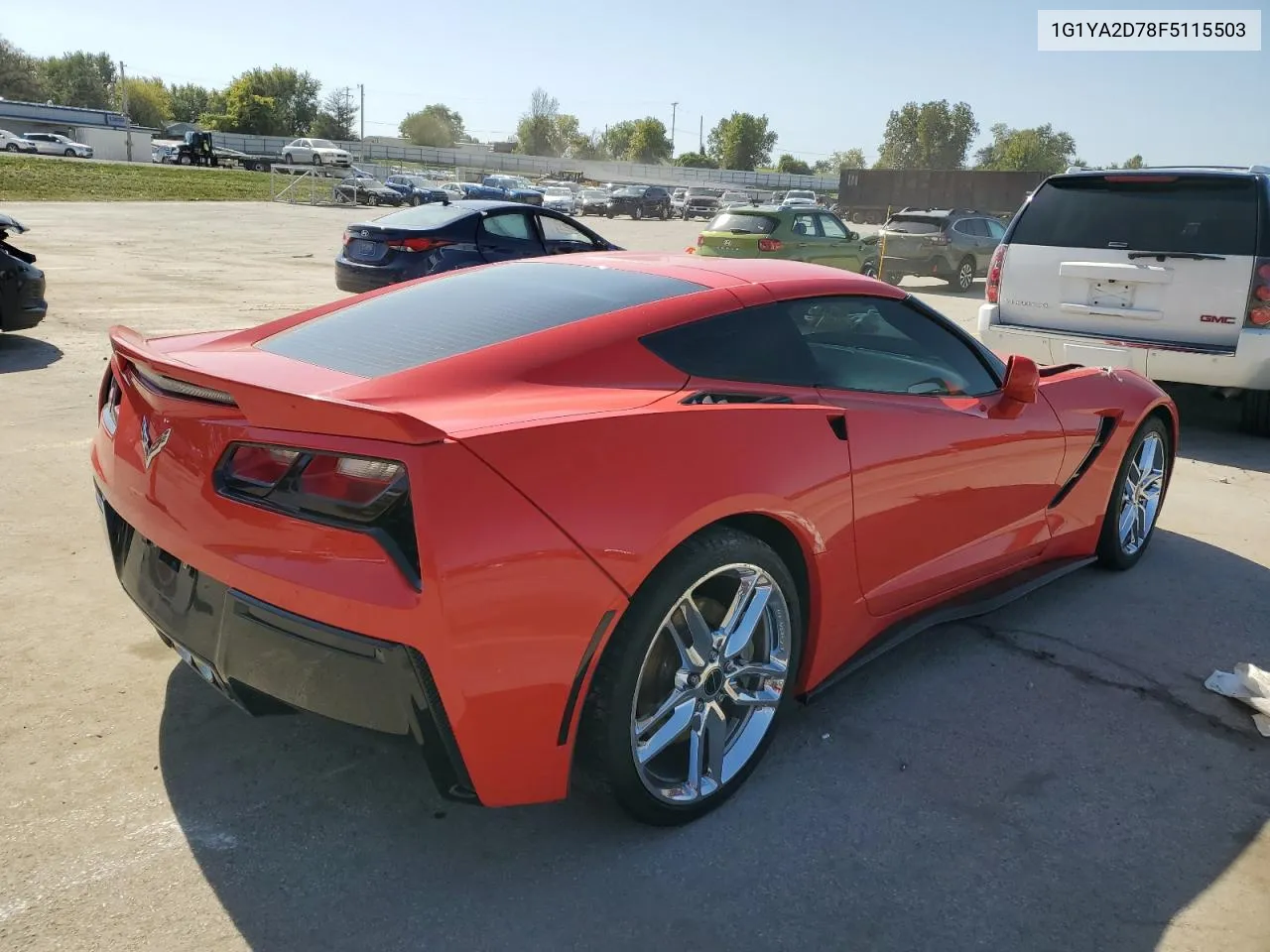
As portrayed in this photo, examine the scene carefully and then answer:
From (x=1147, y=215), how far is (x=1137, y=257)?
12.0 inches

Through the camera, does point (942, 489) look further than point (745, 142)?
No

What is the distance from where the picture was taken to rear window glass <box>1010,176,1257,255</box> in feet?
22.6

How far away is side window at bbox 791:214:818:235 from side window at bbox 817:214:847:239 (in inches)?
7.5

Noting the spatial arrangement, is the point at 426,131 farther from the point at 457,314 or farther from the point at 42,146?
the point at 457,314

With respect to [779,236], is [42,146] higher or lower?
higher

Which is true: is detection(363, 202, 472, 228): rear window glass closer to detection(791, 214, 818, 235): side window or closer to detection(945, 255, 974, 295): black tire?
detection(791, 214, 818, 235): side window

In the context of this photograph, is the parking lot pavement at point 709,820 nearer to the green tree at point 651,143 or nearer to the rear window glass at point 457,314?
the rear window glass at point 457,314

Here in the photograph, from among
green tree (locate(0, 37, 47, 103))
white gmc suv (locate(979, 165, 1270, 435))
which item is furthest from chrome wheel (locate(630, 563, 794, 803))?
green tree (locate(0, 37, 47, 103))

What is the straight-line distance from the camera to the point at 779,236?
50.5 ft

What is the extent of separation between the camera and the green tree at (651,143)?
14800 cm

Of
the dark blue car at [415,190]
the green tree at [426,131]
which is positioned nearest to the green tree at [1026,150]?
the green tree at [426,131]

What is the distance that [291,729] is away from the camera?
303 cm

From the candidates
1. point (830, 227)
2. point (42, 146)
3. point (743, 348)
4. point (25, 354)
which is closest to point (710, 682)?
point (743, 348)

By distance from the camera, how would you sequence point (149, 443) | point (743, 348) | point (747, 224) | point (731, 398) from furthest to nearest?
point (747, 224), point (743, 348), point (731, 398), point (149, 443)
